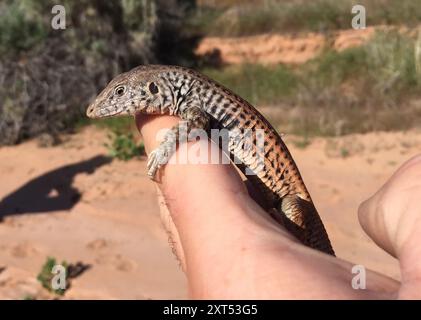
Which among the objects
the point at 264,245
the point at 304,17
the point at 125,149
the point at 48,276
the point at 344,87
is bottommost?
the point at 48,276

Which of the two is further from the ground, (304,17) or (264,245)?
(304,17)

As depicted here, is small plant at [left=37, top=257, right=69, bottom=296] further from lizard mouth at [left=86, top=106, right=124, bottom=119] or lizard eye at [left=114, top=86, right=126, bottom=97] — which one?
lizard eye at [left=114, top=86, right=126, bottom=97]

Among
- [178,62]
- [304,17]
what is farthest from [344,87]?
[178,62]

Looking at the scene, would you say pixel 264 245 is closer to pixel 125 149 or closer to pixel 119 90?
pixel 119 90

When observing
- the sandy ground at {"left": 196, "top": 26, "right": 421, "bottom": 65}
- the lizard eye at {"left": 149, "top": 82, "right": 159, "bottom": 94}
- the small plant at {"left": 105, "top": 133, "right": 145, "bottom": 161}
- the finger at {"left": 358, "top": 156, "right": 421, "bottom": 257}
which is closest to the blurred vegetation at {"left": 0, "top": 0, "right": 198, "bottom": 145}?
the sandy ground at {"left": 196, "top": 26, "right": 421, "bottom": 65}

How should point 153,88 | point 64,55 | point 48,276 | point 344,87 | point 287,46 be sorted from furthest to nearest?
point 287,46
point 344,87
point 64,55
point 48,276
point 153,88

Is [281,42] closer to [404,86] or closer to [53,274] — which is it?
[404,86]

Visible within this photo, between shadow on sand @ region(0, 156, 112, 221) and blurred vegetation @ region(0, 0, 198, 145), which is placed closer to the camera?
shadow on sand @ region(0, 156, 112, 221)

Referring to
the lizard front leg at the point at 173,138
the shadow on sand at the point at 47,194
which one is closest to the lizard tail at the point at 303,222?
the lizard front leg at the point at 173,138

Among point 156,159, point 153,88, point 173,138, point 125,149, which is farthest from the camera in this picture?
point 125,149
